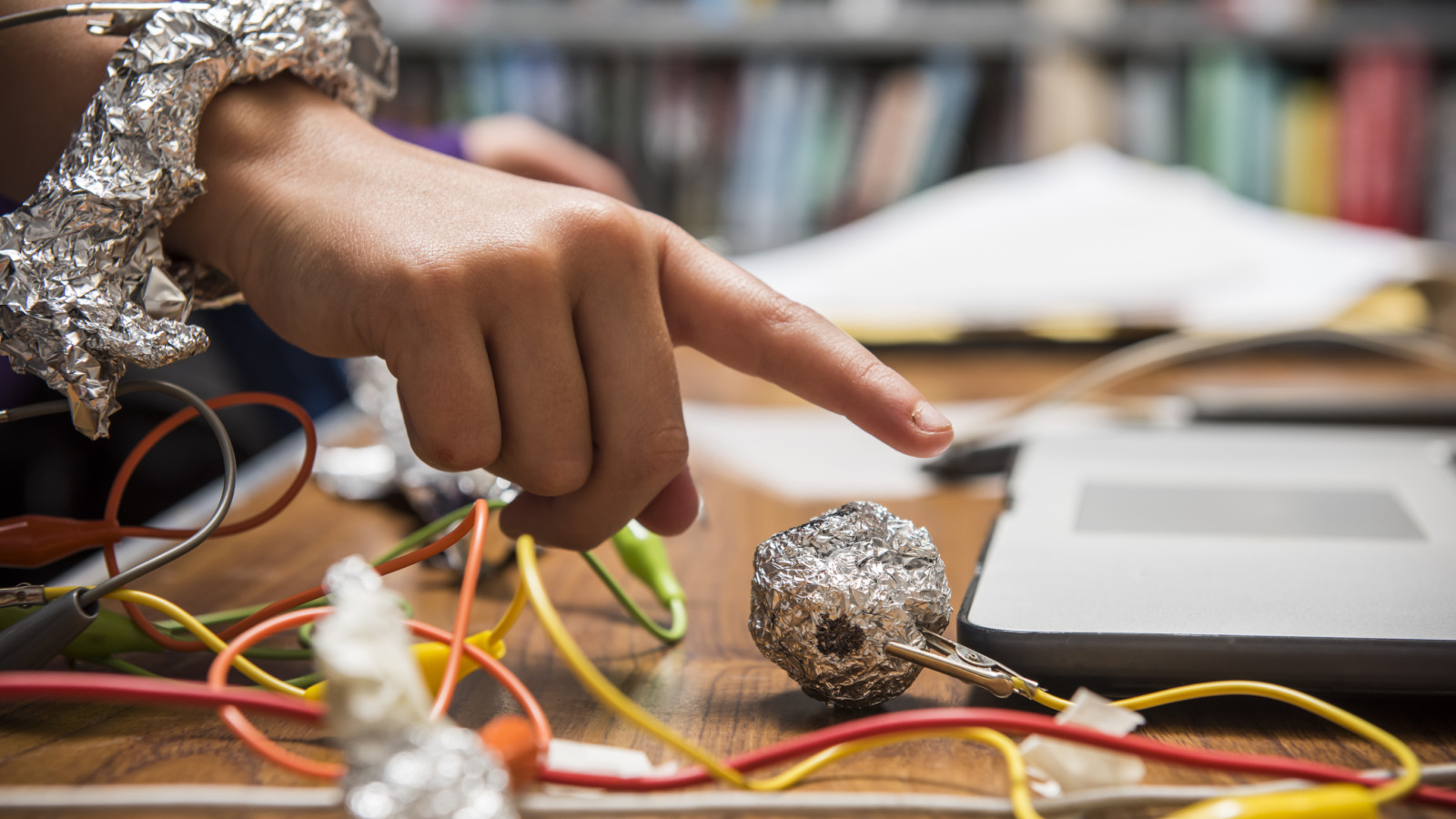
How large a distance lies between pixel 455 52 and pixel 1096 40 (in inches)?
50.0

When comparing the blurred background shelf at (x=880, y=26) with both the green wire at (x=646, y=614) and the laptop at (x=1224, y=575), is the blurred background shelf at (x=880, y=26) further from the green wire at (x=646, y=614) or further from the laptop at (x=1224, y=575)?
the green wire at (x=646, y=614)

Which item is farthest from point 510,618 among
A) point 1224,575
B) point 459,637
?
point 1224,575

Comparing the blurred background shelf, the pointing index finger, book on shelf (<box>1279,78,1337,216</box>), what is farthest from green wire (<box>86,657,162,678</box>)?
book on shelf (<box>1279,78,1337,216</box>)

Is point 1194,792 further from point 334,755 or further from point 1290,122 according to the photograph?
point 1290,122

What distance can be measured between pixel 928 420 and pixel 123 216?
298 mm

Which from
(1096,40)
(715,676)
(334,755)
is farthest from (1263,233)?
(334,755)

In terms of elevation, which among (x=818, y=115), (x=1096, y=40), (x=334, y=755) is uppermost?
(x=334, y=755)

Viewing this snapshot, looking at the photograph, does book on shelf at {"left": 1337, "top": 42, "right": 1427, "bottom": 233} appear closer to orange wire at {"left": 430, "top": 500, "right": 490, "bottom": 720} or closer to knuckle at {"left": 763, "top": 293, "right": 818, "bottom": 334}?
knuckle at {"left": 763, "top": 293, "right": 818, "bottom": 334}

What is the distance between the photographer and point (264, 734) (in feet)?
1.03

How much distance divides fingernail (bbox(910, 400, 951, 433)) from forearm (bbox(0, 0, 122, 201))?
332 millimetres

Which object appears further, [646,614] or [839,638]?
[646,614]

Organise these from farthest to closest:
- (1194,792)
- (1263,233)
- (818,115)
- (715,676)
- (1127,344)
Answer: (818,115)
(1263,233)
(1127,344)
(715,676)
(1194,792)

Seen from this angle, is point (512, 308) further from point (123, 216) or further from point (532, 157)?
point (532, 157)

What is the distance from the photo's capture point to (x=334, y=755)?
0.30m
